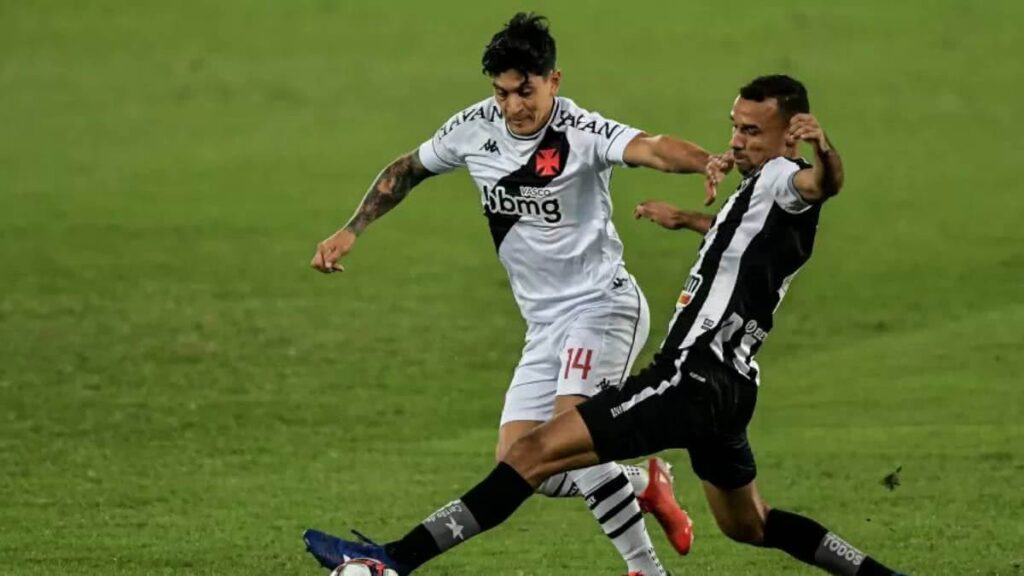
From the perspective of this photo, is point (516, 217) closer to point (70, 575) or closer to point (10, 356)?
point (70, 575)

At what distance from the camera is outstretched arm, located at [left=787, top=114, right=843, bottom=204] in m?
8.70

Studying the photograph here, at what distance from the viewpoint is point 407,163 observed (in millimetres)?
11023

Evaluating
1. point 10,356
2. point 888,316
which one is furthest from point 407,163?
point 888,316

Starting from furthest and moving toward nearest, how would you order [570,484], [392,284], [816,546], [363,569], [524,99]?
[392,284] < [570,484] < [524,99] < [816,546] < [363,569]

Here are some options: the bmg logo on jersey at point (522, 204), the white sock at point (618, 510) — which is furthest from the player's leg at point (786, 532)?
the bmg logo on jersey at point (522, 204)

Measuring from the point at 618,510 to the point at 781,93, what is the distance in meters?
2.26

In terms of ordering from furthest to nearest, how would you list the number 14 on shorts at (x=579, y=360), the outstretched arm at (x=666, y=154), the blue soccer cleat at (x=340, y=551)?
the number 14 on shorts at (x=579, y=360)
the outstretched arm at (x=666, y=154)
the blue soccer cleat at (x=340, y=551)

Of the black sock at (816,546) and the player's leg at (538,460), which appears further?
the black sock at (816,546)

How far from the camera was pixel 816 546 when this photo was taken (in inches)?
386

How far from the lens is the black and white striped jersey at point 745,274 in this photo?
30.5 ft

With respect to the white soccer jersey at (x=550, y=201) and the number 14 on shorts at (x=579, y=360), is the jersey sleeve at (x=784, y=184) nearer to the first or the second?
the white soccer jersey at (x=550, y=201)

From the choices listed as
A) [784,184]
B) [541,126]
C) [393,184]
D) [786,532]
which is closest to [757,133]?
[784,184]

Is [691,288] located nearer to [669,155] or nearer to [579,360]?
[669,155]

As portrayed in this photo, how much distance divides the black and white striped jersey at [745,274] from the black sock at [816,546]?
33.5 inches
